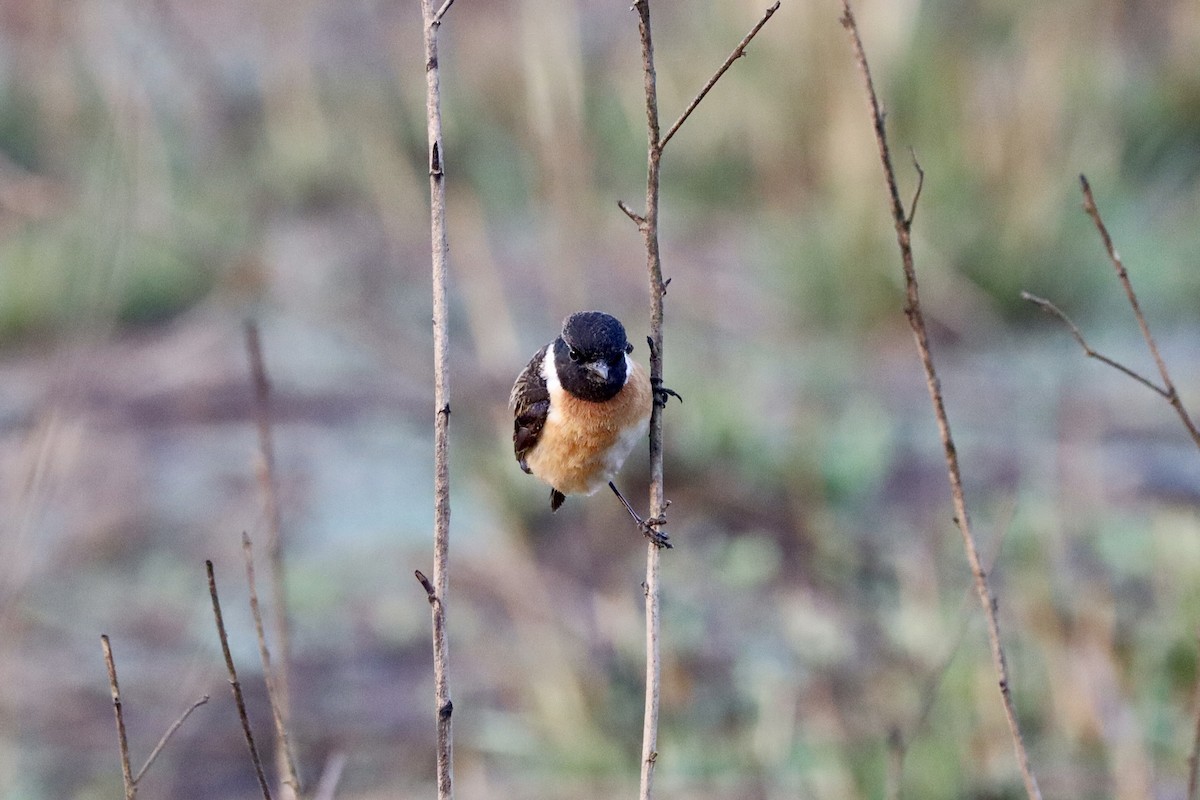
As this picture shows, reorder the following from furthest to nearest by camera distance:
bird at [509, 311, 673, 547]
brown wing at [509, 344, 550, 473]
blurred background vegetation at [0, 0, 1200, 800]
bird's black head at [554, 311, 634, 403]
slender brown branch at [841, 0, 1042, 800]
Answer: blurred background vegetation at [0, 0, 1200, 800]
brown wing at [509, 344, 550, 473]
bird at [509, 311, 673, 547]
bird's black head at [554, 311, 634, 403]
slender brown branch at [841, 0, 1042, 800]

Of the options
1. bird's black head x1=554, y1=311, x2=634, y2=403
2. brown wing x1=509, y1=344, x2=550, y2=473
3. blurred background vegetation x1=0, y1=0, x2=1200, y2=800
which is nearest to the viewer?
bird's black head x1=554, y1=311, x2=634, y2=403

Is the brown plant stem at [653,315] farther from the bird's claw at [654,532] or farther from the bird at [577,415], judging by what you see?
the bird at [577,415]

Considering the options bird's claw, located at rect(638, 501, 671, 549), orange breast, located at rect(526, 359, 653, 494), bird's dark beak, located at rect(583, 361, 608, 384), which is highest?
bird's dark beak, located at rect(583, 361, 608, 384)

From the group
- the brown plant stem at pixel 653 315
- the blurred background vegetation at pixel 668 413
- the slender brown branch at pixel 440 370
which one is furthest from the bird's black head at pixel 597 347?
the blurred background vegetation at pixel 668 413

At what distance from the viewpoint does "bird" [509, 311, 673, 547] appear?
210 cm

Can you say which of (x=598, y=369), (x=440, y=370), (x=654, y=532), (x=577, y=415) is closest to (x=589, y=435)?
(x=577, y=415)

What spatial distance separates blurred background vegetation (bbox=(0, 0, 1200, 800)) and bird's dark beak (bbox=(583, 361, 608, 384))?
0.73 meters

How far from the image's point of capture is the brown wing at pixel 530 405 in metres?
2.23

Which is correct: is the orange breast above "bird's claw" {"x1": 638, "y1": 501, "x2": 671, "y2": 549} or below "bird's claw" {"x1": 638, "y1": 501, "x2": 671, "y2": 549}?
above

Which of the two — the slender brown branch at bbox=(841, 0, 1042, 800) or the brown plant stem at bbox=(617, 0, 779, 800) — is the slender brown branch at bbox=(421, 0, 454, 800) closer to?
the brown plant stem at bbox=(617, 0, 779, 800)

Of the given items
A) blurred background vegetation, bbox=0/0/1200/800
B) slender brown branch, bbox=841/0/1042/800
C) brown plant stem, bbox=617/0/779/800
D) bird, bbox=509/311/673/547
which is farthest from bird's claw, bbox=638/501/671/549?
blurred background vegetation, bbox=0/0/1200/800

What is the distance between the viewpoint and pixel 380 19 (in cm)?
1006

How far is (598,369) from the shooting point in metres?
2.00

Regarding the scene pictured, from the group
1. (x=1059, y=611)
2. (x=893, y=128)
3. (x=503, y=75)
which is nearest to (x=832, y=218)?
(x=893, y=128)
